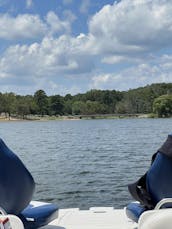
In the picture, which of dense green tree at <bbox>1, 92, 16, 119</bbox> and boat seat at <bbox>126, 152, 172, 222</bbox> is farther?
dense green tree at <bbox>1, 92, 16, 119</bbox>

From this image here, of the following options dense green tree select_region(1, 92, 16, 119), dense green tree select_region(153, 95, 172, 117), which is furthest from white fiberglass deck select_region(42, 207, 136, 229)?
dense green tree select_region(1, 92, 16, 119)

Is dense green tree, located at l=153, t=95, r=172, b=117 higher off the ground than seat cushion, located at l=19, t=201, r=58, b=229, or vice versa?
dense green tree, located at l=153, t=95, r=172, b=117

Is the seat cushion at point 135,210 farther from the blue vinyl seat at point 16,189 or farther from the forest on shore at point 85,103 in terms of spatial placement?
the forest on shore at point 85,103

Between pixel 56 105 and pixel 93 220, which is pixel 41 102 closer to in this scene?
pixel 56 105

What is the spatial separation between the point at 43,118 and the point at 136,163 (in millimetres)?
110824

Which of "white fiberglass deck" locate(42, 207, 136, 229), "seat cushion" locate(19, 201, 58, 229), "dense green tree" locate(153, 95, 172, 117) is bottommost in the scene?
"white fiberglass deck" locate(42, 207, 136, 229)

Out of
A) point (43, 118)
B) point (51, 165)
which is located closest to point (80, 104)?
point (43, 118)

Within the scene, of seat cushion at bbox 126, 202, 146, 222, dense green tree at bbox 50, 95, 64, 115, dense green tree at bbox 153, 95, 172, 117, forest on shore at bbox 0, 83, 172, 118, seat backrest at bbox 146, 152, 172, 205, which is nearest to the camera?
seat backrest at bbox 146, 152, 172, 205

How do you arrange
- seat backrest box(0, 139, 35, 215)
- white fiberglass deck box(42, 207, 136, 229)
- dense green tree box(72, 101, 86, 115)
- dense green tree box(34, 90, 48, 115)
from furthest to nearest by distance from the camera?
→ dense green tree box(72, 101, 86, 115)
dense green tree box(34, 90, 48, 115)
white fiberglass deck box(42, 207, 136, 229)
seat backrest box(0, 139, 35, 215)

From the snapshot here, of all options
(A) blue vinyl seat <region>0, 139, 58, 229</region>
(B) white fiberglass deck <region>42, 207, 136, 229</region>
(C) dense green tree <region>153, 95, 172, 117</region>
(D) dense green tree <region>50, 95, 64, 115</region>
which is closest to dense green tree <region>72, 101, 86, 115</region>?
(D) dense green tree <region>50, 95, 64, 115</region>

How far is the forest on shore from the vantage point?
409 ft

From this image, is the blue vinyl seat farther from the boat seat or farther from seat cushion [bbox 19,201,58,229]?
the boat seat

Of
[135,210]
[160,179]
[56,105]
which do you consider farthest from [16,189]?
[56,105]

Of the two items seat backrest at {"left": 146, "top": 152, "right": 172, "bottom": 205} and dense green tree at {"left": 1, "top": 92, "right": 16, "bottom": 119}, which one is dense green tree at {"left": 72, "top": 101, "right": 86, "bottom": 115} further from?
seat backrest at {"left": 146, "top": 152, "right": 172, "bottom": 205}
